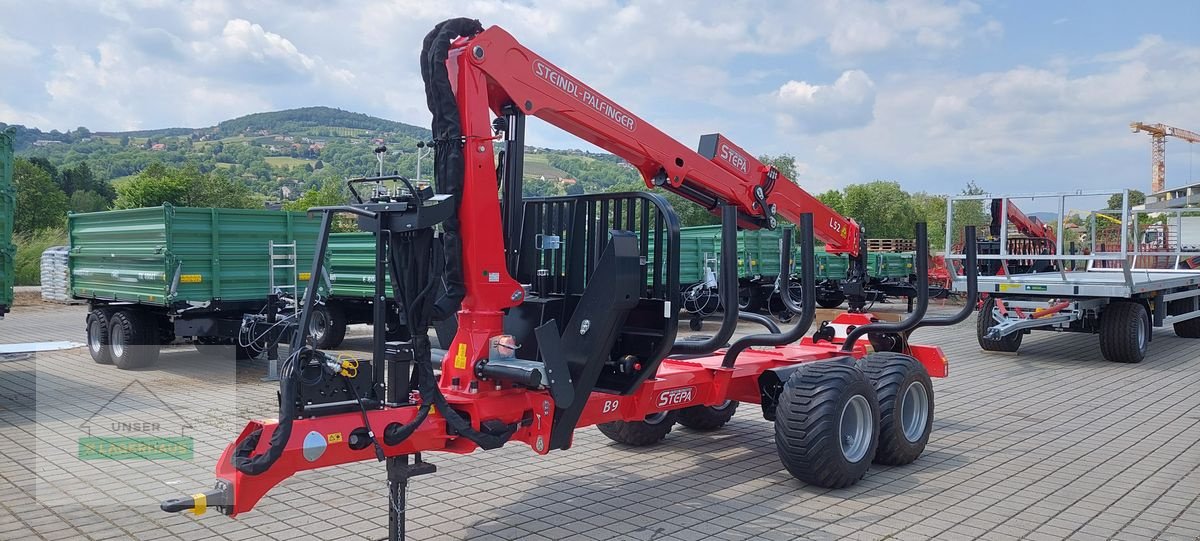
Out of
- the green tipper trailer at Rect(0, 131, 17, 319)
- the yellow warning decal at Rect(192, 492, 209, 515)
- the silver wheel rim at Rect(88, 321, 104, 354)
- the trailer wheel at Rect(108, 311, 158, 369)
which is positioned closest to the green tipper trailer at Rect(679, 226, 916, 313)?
the trailer wheel at Rect(108, 311, 158, 369)

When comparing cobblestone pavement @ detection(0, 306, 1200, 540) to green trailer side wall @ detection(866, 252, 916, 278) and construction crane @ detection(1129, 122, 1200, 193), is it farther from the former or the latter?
construction crane @ detection(1129, 122, 1200, 193)

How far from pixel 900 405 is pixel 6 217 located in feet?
29.7

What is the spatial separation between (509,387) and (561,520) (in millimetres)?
884

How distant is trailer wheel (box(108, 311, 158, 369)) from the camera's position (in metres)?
11.3

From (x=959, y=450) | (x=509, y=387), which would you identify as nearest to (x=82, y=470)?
(x=509, y=387)

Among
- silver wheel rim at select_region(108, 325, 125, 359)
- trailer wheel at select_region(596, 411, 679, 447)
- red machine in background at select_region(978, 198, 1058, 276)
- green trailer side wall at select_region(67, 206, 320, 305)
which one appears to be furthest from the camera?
red machine in background at select_region(978, 198, 1058, 276)

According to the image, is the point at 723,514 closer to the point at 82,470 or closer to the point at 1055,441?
the point at 1055,441

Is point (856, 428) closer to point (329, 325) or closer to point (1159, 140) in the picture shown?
point (329, 325)

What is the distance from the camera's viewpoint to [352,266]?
1416 cm

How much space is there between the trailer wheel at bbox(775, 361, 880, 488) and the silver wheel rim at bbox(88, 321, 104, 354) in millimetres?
9936

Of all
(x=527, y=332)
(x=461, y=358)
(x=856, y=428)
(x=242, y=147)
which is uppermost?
(x=242, y=147)

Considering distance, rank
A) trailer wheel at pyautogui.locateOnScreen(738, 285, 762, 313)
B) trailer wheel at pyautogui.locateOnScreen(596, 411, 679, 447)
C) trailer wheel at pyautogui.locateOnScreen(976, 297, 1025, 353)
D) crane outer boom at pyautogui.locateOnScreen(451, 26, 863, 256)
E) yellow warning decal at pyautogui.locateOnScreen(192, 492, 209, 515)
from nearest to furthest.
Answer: yellow warning decal at pyautogui.locateOnScreen(192, 492, 209, 515) → crane outer boom at pyautogui.locateOnScreen(451, 26, 863, 256) → trailer wheel at pyautogui.locateOnScreen(596, 411, 679, 447) → trailer wheel at pyautogui.locateOnScreen(976, 297, 1025, 353) → trailer wheel at pyautogui.locateOnScreen(738, 285, 762, 313)

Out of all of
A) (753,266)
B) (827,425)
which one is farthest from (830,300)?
(827,425)

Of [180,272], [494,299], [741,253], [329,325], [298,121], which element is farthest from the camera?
[298,121]
